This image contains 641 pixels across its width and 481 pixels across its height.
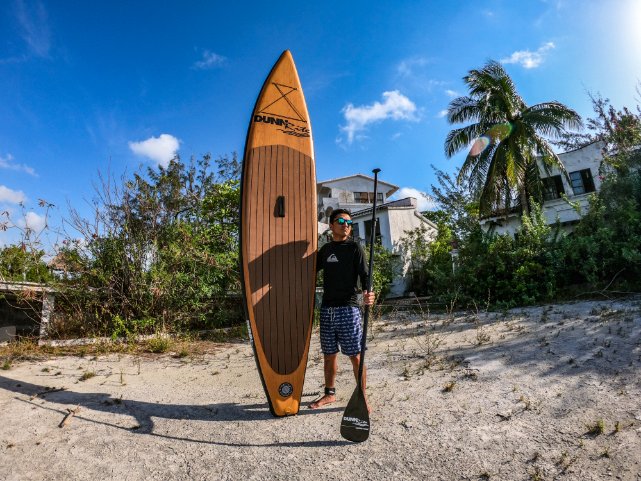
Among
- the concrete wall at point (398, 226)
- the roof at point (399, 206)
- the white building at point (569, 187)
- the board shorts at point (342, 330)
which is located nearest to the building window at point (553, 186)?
the white building at point (569, 187)

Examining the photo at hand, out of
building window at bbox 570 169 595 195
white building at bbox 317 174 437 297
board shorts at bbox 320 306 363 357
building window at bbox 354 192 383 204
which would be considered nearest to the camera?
board shorts at bbox 320 306 363 357

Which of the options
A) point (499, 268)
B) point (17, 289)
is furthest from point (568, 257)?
point (17, 289)

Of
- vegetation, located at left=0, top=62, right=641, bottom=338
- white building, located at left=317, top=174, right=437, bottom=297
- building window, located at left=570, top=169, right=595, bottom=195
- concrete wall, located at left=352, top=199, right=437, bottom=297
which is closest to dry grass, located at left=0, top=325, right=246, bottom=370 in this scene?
vegetation, located at left=0, top=62, right=641, bottom=338

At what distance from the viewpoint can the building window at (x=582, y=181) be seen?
52.2 ft

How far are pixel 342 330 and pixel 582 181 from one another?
17.5 m

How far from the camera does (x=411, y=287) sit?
55.7 feet

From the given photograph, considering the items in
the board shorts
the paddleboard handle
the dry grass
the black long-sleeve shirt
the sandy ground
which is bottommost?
the sandy ground

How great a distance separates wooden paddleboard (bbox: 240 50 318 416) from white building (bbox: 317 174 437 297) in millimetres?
11626

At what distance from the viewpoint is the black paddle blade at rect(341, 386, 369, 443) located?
2.46 metres

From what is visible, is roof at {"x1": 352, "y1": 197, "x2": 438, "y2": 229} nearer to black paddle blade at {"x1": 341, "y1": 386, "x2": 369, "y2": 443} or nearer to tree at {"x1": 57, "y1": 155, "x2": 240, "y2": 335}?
tree at {"x1": 57, "y1": 155, "x2": 240, "y2": 335}

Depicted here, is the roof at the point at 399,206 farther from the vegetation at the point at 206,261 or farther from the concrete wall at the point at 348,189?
the vegetation at the point at 206,261

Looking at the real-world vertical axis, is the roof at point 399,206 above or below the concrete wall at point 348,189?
below

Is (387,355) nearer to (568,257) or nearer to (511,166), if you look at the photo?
(568,257)

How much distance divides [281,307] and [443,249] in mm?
13870
